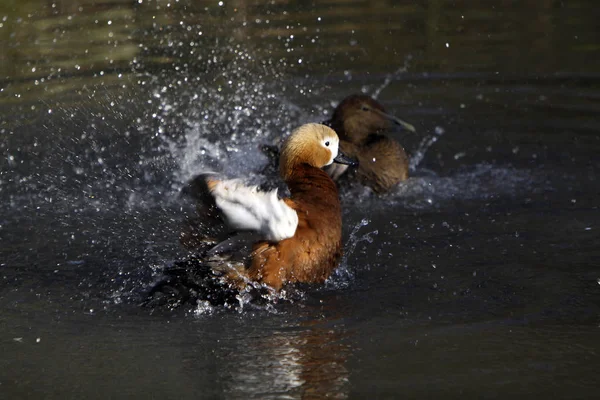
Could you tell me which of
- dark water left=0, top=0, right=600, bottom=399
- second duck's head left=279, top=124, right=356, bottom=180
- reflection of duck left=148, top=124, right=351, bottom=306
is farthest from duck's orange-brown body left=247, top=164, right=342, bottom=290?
second duck's head left=279, top=124, right=356, bottom=180

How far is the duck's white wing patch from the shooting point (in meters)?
4.22

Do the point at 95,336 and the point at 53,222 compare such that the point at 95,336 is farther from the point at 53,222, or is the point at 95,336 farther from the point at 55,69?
the point at 55,69

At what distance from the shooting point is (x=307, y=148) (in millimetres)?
4949

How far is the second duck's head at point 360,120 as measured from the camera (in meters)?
6.61

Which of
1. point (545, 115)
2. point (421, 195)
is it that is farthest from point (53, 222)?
point (545, 115)

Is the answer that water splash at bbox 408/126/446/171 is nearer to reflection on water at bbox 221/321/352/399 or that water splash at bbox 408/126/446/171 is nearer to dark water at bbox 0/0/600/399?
dark water at bbox 0/0/600/399

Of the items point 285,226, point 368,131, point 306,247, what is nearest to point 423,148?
point 368,131

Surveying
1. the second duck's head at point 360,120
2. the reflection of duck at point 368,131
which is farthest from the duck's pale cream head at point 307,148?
the second duck's head at point 360,120

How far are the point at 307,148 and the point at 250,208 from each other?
83cm

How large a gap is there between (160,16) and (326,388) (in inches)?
255

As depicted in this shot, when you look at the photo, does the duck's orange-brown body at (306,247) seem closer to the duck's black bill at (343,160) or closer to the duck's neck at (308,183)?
the duck's neck at (308,183)

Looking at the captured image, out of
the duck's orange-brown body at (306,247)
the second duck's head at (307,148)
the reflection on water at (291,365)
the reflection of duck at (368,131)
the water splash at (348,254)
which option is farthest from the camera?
the reflection of duck at (368,131)

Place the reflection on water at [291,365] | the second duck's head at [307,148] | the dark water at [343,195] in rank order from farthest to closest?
1. the second duck's head at [307,148]
2. the dark water at [343,195]
3. the reflection on water at [291,365]

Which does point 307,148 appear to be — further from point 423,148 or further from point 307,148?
point 423,148
